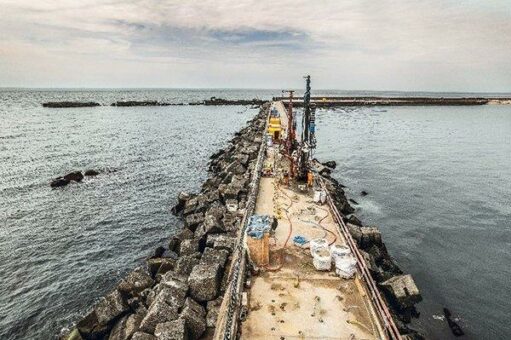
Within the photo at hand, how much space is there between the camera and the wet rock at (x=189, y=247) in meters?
13.8

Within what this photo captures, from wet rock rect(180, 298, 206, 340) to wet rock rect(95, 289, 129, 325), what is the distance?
2560 mm

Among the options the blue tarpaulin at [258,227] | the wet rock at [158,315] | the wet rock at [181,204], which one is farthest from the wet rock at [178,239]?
the wet rock at [158,315]

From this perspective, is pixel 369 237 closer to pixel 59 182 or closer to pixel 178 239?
pixel 178 239

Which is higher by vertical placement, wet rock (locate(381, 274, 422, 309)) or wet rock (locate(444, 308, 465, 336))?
wet rock (locate(381, 274, 422, 309))

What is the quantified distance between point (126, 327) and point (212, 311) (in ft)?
8.10

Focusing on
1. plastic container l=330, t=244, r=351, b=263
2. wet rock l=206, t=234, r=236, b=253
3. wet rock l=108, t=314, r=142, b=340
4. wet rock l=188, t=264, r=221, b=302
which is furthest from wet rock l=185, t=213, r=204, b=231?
plastic container l=330, t=244, r=351, b=263

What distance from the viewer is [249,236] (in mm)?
10375

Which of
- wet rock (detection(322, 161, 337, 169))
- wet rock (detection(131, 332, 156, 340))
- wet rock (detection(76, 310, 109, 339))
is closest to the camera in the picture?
wet rock (detection(131, 332, 156, 340))

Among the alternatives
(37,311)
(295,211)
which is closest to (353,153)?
(295,211)

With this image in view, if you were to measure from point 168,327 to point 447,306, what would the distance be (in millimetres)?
10725

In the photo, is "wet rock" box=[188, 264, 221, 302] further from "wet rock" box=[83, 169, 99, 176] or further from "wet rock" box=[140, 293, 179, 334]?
"wet rock" box=[83, 169, 99, 176]

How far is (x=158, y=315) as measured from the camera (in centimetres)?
894

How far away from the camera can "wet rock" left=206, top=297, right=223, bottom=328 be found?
904 cm

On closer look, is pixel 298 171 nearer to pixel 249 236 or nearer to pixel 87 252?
pixel 249 236
